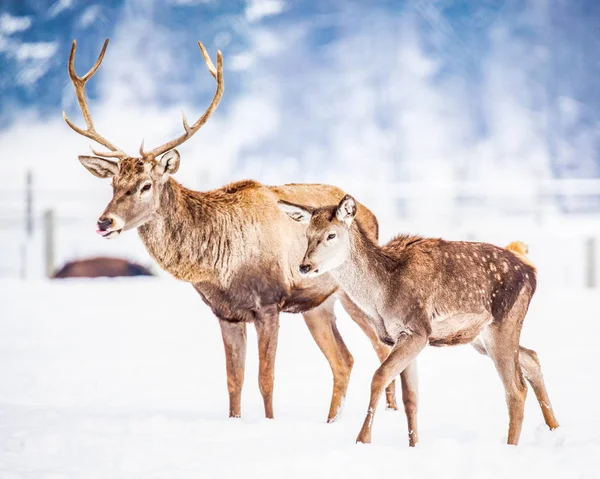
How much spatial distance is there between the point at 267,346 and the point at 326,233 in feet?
2.66

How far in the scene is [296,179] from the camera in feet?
58.0

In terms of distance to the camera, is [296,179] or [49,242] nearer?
[49,242]

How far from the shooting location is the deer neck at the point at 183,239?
4184mm

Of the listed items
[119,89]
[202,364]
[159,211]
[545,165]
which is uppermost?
[119,89]

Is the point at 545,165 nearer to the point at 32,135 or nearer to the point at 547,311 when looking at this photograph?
the point at 32,135

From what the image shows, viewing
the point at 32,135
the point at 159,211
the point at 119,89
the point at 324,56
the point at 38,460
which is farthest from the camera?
the point at 324,56

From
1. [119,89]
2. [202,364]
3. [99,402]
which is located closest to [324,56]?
[119,89]

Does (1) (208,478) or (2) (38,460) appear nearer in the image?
(1) (208,478)

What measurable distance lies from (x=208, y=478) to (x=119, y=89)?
48.2 feet

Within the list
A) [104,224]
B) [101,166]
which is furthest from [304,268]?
[101,166]

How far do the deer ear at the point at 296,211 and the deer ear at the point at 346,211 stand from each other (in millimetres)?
126

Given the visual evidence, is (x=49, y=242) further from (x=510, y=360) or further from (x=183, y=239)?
(x=510, y=360)

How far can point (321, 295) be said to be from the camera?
4.45 meters

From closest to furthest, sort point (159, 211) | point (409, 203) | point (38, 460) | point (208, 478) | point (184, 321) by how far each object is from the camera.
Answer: point (208, 478) < point (38, 460) < point (159, 211) < point (184, 321) < point (409, 203)
